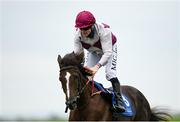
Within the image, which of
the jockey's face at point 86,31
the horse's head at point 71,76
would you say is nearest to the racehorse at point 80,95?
the horse's head at point 71,76

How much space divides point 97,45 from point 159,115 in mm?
2663

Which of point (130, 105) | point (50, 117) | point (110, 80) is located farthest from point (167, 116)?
point (50, 117)

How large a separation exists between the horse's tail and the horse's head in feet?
9.95

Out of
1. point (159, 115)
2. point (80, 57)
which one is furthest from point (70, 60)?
point (159, 115)

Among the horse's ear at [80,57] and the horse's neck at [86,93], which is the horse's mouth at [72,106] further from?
the horse's ear at [80,57]

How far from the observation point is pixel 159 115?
12.6 meters

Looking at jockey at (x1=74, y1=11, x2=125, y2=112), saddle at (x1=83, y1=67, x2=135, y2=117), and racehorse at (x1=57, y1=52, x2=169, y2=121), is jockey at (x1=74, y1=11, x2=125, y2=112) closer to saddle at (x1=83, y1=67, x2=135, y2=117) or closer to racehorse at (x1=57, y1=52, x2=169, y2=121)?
saddle at (x1=83, y1=67, x2=135, y2=117)

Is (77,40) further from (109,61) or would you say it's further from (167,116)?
(167,116)

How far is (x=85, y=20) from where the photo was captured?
10.1 meters

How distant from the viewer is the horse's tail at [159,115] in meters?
12.6

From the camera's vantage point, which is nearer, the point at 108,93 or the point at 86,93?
the point at 86,93

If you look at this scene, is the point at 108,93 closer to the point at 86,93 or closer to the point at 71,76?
the point at 86,93

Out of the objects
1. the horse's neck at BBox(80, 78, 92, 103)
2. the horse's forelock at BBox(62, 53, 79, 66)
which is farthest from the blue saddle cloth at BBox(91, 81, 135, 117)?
the horse's forelock at BBox(62, 53, 79, 66)

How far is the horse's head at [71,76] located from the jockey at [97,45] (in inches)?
14.6
